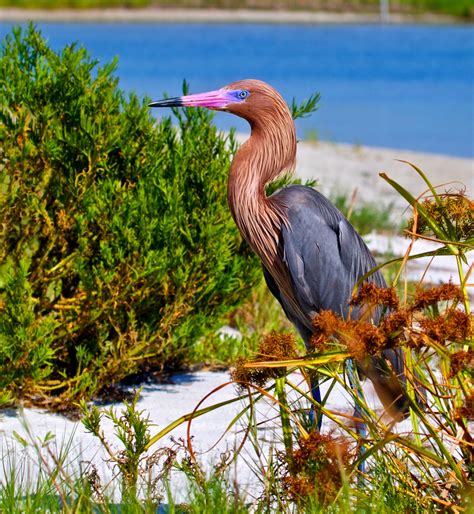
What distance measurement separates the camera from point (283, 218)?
151 inches

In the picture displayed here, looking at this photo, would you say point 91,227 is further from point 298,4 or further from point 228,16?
point 298,4

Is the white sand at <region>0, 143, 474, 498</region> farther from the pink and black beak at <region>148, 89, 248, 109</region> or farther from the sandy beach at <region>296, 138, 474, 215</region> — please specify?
the sandy beach at <region>296, 138, 474, 215</region>

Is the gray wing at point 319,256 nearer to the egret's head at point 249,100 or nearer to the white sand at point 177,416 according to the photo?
the egret's head at point 249,100

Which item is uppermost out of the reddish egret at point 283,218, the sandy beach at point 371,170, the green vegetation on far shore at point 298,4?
the green vegetation on far shore at point 298,4

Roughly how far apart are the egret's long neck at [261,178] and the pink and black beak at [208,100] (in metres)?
0.13

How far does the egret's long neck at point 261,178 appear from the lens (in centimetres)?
386

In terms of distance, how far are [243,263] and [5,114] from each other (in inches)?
51.7

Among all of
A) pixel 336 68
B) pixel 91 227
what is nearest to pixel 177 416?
pixel 91 227

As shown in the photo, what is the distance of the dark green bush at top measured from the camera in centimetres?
409

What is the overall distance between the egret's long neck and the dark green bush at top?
0.40m

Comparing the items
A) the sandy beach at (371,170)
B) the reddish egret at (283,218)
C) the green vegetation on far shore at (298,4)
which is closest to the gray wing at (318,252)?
the reddish egret at (283,218)

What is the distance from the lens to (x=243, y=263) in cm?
466

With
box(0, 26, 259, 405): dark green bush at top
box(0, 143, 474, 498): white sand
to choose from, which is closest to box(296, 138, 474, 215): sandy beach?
box(0, 143, 474, 498): white sand

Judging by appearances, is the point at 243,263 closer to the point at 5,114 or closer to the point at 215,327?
the point at 215,327
